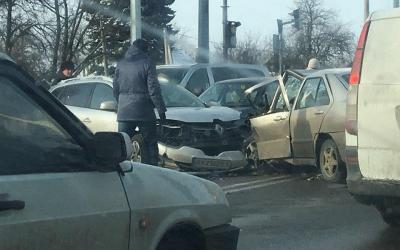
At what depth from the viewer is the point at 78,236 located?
343 centimetres

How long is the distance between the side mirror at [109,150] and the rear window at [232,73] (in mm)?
12738

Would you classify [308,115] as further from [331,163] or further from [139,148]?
[139,148]

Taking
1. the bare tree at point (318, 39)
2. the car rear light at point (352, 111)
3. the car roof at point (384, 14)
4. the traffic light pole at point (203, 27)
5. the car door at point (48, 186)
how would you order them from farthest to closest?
the bare tree at point (318, 39)
the traffic light pole at point (203, 27)
the car rear light at point (352, 111)
the car roof at point (384, 14)
the car door at point (48, 186)

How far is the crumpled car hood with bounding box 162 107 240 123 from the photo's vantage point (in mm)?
10781

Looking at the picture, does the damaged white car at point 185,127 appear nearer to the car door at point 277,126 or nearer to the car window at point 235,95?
the car door at point 277,126

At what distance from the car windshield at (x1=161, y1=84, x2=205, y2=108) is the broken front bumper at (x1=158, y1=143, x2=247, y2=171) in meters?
1.12

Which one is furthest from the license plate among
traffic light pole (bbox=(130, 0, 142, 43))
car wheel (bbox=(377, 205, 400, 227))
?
traffic light pole (bbox=(130, 0, 142, 43))

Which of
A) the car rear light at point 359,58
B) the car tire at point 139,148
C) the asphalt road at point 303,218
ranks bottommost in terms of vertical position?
the asphalt road at point 303,218

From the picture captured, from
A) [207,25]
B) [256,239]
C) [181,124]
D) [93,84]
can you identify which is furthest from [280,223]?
[207,25]

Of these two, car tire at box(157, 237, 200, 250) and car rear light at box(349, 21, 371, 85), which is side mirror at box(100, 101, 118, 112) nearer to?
car rear light at box(349, 21, 371, 85)

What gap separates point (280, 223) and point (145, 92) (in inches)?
118

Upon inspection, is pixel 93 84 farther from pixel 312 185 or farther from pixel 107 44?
pixel 107 44

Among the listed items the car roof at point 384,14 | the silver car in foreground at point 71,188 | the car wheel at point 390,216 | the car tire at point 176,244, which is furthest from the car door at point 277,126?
the silver car in foreground at point 71,188

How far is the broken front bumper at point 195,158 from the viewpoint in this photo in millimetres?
10477
